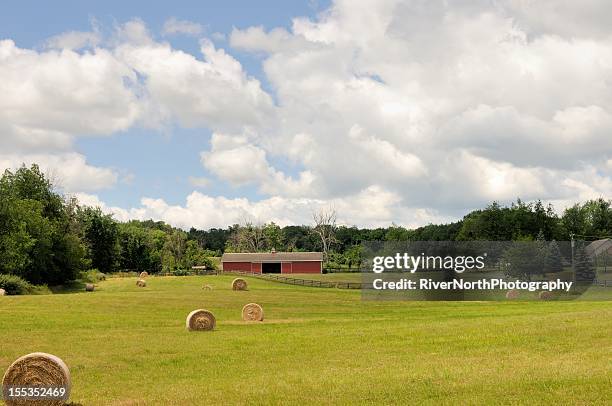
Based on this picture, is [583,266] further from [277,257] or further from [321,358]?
[321,358]

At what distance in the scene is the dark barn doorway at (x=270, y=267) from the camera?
415 ft

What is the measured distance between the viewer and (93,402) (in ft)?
53.9

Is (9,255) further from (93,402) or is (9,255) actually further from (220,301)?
(93,402)

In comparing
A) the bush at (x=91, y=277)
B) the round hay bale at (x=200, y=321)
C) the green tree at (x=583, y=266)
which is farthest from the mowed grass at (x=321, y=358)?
the bush at (x=91, y=277)

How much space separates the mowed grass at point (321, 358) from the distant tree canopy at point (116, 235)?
4364 cm

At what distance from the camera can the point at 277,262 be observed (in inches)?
4966

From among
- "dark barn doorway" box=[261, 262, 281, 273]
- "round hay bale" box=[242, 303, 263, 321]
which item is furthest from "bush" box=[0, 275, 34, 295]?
"dark barn doorway" box=[261, 262, 281, 273]

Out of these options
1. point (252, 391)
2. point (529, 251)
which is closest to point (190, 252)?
point (529, 251)

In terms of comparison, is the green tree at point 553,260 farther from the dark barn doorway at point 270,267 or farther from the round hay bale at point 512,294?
the dark barn doorway at point 270,267

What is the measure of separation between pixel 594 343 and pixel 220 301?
122 ft

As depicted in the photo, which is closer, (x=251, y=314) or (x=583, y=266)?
(x=251, y=314)

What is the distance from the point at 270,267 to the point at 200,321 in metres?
94.9

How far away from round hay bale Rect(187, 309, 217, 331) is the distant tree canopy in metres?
52.7

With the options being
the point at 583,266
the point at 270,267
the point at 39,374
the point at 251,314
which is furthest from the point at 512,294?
the point at 270,267
